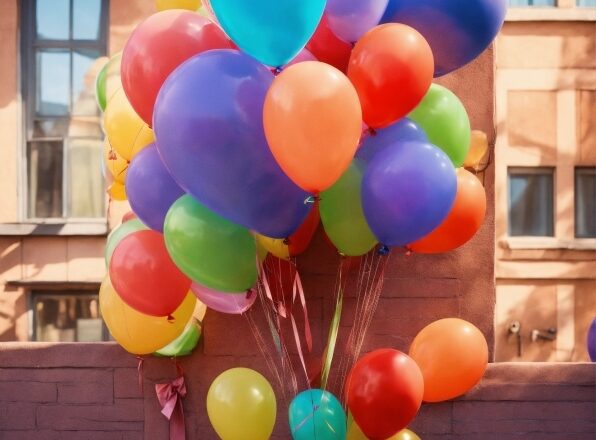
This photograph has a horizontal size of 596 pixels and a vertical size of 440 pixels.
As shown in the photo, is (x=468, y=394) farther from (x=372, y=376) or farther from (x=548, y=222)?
(x=548, y=222)

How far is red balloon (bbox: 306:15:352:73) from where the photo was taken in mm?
3496

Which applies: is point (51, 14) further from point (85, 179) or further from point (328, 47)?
point (328, 47)

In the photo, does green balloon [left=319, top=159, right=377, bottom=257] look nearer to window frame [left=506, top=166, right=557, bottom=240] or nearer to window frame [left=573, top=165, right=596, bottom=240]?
window frame [left=506, top=166, right=557, bottom=240]

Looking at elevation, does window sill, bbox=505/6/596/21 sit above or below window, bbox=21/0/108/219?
above

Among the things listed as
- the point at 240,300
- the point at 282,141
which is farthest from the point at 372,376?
the point at 282,141

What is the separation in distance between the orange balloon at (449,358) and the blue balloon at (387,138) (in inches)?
38.2

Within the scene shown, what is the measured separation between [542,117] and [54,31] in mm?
5364

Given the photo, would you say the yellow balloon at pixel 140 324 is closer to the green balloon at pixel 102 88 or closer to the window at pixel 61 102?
the green balloon at pixel 102 88

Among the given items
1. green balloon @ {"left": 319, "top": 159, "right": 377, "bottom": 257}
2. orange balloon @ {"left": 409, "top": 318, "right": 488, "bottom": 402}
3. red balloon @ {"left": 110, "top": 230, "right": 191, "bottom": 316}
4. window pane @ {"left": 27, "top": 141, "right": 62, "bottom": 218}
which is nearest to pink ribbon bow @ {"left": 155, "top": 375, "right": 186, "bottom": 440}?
red balloon @ {"left": 110, "top": 230, "right": 191, "bottom": 316}

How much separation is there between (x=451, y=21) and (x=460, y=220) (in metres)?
0.87

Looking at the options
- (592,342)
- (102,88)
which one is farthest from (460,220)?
(592,342)

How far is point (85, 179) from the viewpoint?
8695 millimetres

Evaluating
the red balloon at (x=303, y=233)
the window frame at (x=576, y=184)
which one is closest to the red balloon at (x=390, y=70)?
the red balloon at (x=303, y=233)

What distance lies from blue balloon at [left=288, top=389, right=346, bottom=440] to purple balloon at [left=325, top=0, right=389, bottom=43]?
1597 millimetres
